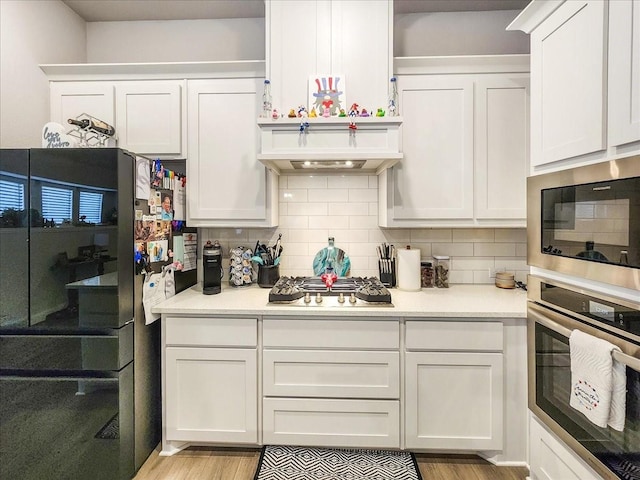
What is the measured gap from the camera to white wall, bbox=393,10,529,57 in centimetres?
234

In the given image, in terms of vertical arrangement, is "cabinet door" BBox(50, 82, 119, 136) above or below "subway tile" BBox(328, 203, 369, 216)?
above

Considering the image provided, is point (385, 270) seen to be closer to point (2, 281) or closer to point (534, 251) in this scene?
point (534, 251)

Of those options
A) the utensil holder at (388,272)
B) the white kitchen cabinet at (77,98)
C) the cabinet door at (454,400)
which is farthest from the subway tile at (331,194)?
the white kitchen cabinet at (77,98)

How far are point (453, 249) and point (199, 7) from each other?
2.54 meters

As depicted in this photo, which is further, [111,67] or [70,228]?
[111,67]

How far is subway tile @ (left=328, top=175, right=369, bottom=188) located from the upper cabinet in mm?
1126

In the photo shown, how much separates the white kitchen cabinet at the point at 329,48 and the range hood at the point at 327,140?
0.66 ft

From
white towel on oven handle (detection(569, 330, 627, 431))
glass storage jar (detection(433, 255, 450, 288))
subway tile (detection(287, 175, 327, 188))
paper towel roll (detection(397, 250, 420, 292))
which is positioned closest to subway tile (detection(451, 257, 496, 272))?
glass storage jar (detection(433, 255, 450, 288))

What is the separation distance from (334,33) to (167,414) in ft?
7.95

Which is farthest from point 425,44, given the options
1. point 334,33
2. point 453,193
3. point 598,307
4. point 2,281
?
point 2,281

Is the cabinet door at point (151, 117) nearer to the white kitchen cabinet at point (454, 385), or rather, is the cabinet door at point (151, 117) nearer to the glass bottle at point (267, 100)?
the glass bottle at point (267, 100)

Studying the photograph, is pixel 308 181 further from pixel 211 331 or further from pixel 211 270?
pixel 211 331

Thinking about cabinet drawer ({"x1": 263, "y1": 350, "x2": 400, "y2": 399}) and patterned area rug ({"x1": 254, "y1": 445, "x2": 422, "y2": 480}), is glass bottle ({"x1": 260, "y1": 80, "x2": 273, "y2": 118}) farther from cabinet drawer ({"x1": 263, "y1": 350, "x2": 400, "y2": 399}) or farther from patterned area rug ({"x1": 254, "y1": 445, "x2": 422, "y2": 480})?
patterned area rug ({"x1": 254, "y1": 445, "x2": 422, "y2": 480})

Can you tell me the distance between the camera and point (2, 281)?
1560 millimetres
